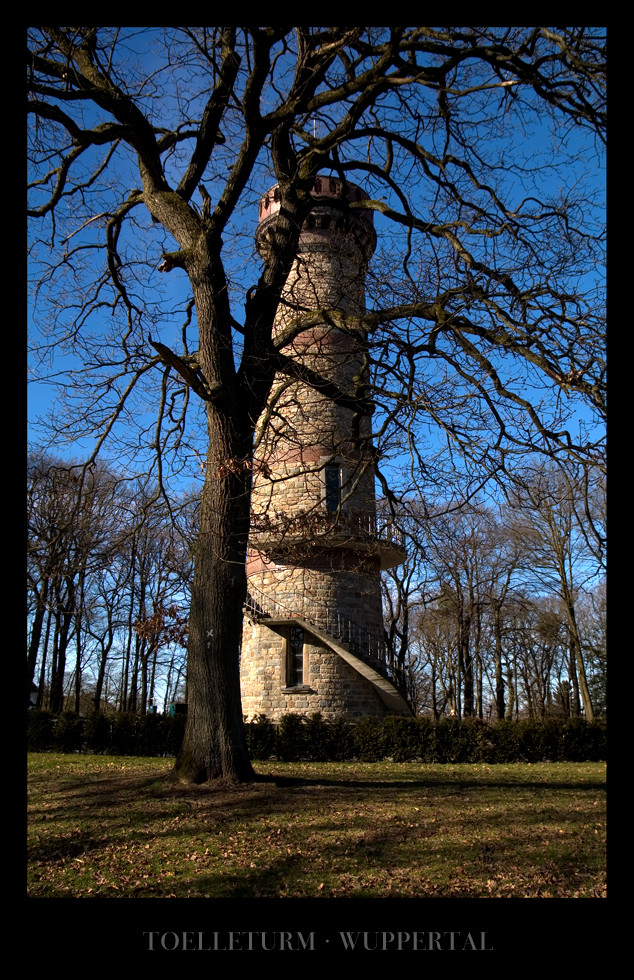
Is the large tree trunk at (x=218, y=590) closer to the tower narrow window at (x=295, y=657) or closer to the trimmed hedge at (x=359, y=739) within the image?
the trimmed hedge at (x=359, y=739)

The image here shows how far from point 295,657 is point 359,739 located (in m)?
3.87

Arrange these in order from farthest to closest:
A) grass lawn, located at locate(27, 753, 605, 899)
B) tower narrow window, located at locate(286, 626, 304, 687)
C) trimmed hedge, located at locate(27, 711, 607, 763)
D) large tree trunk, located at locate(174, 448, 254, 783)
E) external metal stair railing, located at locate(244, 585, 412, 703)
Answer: tower narrow window, located at locate(286, 626, 304, 687)
external metal stair railing, located at locate(244, 585, 412, 703)
trimmed hedge, located at locate(27, 711, 607, 763)
large tree trunk, located at locate(174, 448, 254, 783)
grass lawn, located at locate(27, 753, 605, 899)

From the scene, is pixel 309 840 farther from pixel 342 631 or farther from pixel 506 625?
pixel 506 625

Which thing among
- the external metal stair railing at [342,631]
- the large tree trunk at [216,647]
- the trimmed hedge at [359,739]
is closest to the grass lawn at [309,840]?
the large tree trunk at [216,647]

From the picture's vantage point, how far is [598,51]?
23.6ft

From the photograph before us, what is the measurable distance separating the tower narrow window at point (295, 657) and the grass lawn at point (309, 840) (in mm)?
9306

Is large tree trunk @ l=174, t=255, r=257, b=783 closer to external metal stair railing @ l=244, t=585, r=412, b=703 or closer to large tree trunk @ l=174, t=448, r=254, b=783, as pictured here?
large tree trunk @ l=174, t=448, r=254, b=783

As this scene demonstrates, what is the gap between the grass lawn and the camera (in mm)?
5262

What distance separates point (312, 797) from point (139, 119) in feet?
28.9

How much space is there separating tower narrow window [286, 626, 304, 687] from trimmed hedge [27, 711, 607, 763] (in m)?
2.20

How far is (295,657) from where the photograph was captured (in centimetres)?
1898

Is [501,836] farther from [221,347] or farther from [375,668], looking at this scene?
[375,668]

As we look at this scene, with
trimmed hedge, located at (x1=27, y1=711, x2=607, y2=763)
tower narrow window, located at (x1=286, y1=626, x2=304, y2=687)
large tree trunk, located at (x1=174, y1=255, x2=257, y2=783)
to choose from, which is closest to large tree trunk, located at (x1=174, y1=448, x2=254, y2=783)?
large tree trunk, located at (x1=174, y1=255, x2=257, y2=783)
